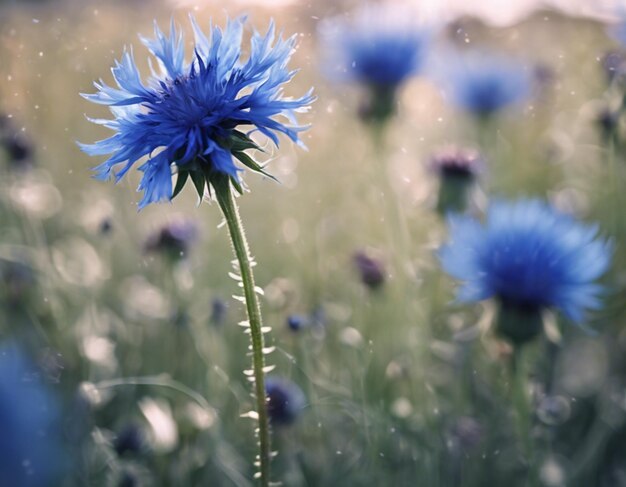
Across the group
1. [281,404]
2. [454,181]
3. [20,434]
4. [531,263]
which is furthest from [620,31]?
[20,434]

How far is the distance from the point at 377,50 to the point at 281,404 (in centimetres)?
79

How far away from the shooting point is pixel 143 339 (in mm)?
1419

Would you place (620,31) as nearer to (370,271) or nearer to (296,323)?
(370,271)

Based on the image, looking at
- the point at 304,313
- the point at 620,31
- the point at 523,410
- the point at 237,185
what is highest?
the point at 620,31

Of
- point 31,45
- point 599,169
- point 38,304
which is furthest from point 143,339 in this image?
point 599,169

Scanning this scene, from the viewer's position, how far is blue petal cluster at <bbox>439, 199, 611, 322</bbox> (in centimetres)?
88

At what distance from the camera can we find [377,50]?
4.81ft

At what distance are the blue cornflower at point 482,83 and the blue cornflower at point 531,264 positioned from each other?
2.92ft

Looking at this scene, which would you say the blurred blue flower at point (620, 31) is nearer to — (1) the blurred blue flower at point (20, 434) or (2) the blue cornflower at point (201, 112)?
(2) the blue cornflower at point (201, 112)

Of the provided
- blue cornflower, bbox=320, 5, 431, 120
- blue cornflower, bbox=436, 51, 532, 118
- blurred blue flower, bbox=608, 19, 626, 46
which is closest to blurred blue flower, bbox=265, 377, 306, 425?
blue cornflower, bbox=320, 5, 431, 120

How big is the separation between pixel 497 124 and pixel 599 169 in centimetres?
27

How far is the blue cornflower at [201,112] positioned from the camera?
0.64m

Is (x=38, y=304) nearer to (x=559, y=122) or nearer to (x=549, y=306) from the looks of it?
(x=549, y=306)

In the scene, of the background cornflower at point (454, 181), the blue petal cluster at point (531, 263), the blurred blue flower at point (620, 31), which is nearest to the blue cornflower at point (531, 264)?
the blue petal cluster at point (531, 263)
